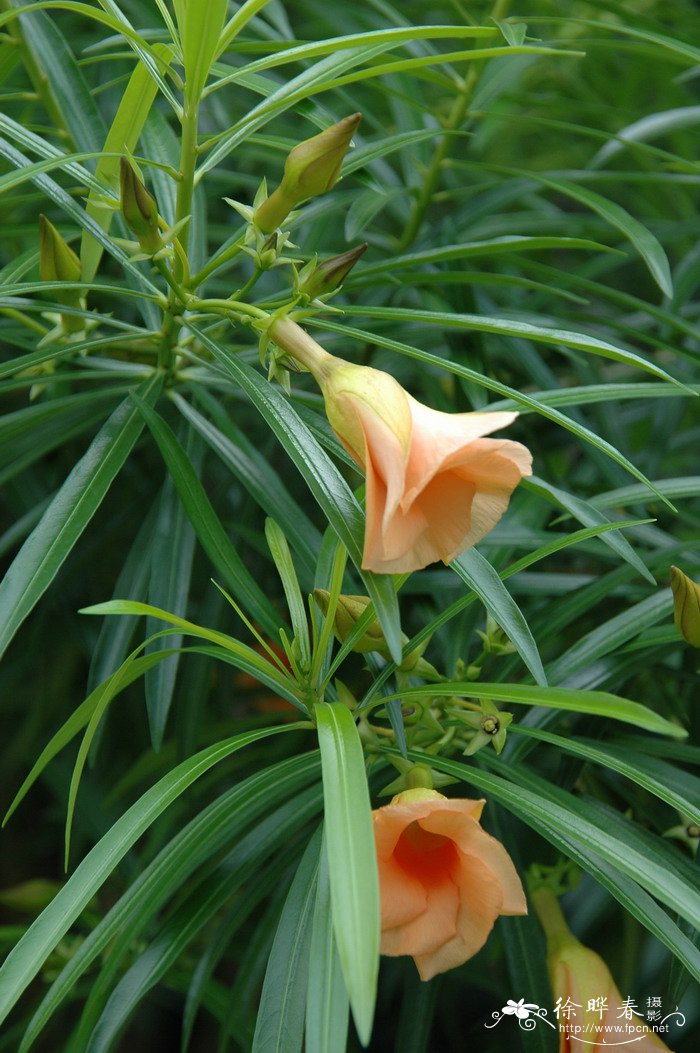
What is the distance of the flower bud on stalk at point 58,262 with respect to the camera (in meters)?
0.66

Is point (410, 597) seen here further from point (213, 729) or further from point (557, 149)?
point (557, 149)

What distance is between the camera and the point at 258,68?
585 mm

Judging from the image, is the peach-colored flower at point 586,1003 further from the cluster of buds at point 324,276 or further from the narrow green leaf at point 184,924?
the cluster of buds at point 324,276

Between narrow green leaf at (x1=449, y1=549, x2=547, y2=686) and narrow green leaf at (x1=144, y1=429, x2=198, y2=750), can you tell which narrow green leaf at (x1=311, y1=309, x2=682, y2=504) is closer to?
narrow green leaf at (x1=449, y1=549, x2=547, y2=686)

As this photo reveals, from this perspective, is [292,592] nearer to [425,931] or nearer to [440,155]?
[425,931]

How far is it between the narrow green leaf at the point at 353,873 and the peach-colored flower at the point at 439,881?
83 mm

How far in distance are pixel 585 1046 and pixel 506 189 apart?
87 cm

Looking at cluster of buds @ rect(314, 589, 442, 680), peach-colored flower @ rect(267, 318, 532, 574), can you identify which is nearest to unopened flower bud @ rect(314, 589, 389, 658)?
cluster of buds @ rect(314, 589, 442, 680)

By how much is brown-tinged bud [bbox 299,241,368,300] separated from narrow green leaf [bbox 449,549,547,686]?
0.18 metres

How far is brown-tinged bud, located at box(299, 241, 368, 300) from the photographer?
571 mm

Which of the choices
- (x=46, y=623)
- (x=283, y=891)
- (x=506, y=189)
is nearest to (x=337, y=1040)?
(x=283, y=891)

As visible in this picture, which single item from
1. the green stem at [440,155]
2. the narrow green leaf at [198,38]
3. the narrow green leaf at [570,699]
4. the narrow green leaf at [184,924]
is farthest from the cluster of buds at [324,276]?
the green stem at [440,155]

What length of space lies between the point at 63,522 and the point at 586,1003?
47 centimetres

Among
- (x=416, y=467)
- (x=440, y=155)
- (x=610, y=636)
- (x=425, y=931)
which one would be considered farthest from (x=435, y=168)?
(x=425, y=931)
